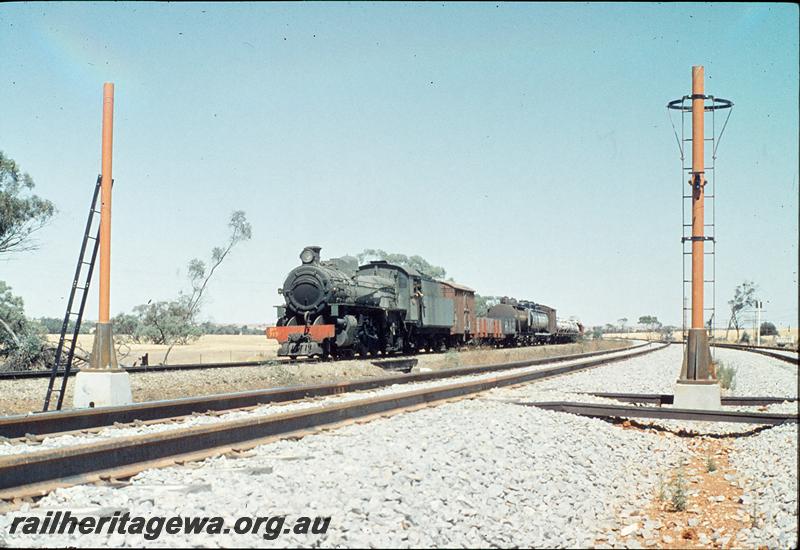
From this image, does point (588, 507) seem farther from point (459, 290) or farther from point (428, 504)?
point (459, 290)

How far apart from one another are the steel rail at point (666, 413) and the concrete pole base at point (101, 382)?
5826 millimetres

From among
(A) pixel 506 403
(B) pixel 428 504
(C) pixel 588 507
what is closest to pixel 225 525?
(B) pixel 428 504

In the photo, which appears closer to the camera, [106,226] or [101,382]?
[101,382]

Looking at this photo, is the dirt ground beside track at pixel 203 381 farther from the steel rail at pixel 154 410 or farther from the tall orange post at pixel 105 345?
the steel rail at pixel 154 410

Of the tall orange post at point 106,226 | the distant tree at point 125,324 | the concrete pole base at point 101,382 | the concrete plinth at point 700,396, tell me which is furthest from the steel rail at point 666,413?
the distant tree at point 125,324

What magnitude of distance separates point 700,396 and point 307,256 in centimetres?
1337

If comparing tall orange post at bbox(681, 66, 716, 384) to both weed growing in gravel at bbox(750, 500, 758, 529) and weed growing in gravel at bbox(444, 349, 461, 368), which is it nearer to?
weed growing in gravel at bbox(750, 500, 758, 529)

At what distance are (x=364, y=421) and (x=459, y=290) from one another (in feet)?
78.5

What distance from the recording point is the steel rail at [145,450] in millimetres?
5266

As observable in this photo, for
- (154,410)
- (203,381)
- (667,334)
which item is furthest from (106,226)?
(667,334)

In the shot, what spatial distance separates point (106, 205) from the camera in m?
11.1

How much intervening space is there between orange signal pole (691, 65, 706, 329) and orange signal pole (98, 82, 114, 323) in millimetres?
8952

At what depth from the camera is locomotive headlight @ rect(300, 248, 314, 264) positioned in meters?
22.1

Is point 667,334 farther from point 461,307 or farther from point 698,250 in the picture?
point 698,250
